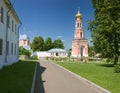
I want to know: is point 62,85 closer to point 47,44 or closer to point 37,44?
point 37,44

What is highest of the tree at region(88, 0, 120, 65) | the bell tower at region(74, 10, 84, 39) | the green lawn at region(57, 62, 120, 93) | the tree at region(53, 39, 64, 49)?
the bell tower at region(74, 10, 84, 39)

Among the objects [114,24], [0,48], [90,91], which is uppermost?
[114,24]

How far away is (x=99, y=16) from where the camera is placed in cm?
2966

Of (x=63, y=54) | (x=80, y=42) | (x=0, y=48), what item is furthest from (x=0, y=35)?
(x=63, y=54)

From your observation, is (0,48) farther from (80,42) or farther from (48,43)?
(48,43)

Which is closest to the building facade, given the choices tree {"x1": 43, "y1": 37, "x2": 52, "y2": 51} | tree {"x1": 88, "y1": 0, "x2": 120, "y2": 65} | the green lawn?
tree {"x1": 43, "y1": 37, "x2": 52, "y2": 51}

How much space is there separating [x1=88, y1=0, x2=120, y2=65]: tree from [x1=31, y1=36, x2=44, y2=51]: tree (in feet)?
261

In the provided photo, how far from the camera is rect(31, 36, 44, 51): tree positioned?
109 meters

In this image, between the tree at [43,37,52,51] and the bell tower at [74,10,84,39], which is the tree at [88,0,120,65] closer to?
the bell tower at [74,10,84,39]

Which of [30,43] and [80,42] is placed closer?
[80,42]

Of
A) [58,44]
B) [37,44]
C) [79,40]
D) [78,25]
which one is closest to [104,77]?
[78,25]

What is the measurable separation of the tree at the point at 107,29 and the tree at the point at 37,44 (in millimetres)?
79552

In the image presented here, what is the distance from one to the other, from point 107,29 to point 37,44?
85.0 meters

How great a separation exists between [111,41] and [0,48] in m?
15.6
